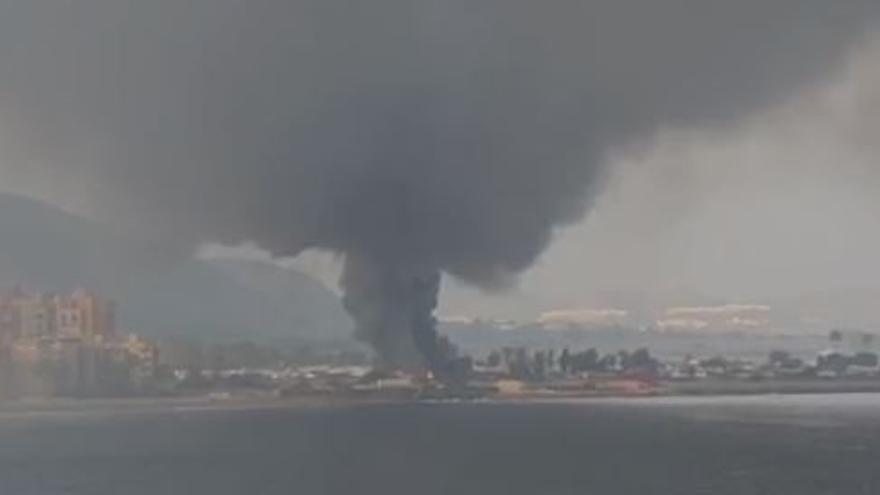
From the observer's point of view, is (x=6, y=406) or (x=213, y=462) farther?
(x=6, y=406)

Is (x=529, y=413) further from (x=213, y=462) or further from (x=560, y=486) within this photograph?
(x=560, y=486)

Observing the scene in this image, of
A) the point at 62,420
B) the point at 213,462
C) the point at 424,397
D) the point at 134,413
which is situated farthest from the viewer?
the point at 424,397

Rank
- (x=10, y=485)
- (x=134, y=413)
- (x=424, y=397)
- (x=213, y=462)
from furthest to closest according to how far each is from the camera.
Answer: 1. (x=424, y=397)
2. (x=134, y=413)
3. (x=213, y=462)
4. (x=10, y=485)

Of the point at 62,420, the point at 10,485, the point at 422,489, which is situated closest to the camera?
the point at 422,489

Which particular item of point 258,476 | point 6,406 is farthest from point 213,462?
point 6,406

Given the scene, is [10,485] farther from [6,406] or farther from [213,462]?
[6,406]

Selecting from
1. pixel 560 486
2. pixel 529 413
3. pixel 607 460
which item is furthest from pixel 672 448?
pixel 529 413
